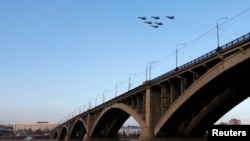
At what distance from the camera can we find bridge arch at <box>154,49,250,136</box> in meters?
36.8

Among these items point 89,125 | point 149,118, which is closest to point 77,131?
point 89,125

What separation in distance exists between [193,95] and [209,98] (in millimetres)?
4975

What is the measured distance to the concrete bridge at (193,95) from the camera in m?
37.1

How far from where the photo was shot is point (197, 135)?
53.5m

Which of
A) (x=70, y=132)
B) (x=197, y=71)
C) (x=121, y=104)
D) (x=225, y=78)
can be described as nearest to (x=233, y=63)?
(x=225, y=78)

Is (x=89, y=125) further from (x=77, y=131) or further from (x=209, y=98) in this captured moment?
(x=209, y=98)

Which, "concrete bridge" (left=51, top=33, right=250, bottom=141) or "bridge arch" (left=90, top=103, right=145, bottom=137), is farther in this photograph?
"bridge arch" (left=90, top=103, right=145, bottom=137)

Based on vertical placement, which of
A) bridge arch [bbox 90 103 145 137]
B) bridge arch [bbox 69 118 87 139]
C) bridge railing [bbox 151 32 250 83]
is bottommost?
bridge arch [bbox 69 118 87 139]

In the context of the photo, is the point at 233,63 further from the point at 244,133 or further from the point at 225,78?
the point at 244,133

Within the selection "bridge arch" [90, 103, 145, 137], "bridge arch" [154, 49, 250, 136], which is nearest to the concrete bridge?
"bridge arch" [154, 49, 250, 136]

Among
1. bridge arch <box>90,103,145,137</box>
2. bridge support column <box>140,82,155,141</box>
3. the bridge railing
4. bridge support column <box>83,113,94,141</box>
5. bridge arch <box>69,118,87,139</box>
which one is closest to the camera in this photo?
the bridge railing

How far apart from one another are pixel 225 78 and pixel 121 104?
34.7 metres

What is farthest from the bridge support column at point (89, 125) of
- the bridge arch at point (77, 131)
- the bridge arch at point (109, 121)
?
the bridge arch at point (77, 131)

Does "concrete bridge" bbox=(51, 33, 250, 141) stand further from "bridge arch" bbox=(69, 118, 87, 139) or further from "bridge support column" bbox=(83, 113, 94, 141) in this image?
"bridge arch" bbox=(69, 118, 87, 139)
